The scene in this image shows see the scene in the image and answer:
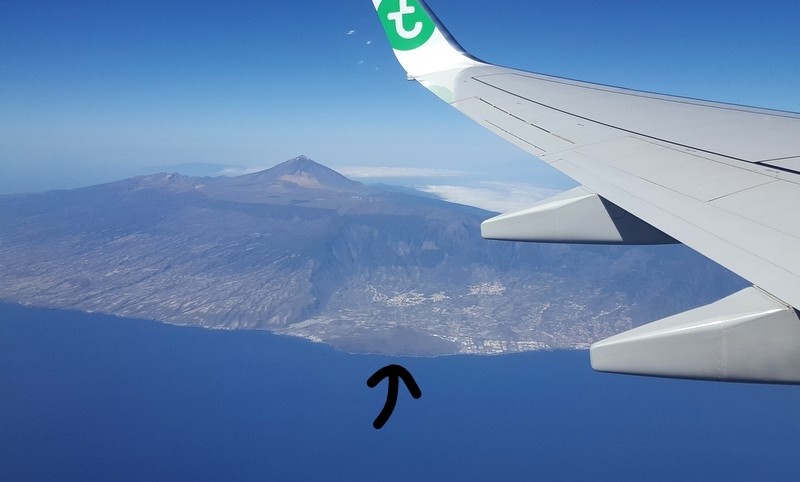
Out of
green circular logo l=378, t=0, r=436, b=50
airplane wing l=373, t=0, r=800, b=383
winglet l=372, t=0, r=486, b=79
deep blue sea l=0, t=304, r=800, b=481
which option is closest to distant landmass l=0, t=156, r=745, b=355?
deep blue sea l=0, t=304, r=800, b=481

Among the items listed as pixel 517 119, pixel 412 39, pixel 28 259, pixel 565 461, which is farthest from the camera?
pixel 28 259

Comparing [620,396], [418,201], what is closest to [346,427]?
[620,396]

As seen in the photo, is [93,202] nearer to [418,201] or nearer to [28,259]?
[28,259]

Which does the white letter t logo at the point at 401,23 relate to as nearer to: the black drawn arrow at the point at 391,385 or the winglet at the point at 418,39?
the winglet at the point at 418,39

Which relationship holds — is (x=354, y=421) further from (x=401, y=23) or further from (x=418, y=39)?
(x=401, y=23)

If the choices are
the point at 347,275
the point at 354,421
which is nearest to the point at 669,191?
the point at 354,421

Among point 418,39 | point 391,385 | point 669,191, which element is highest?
point 418,39

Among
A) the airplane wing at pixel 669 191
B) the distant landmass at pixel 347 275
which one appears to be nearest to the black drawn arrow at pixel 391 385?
the airplane wing at pixel 669 191

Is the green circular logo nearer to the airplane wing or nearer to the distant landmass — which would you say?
the airplane wing
